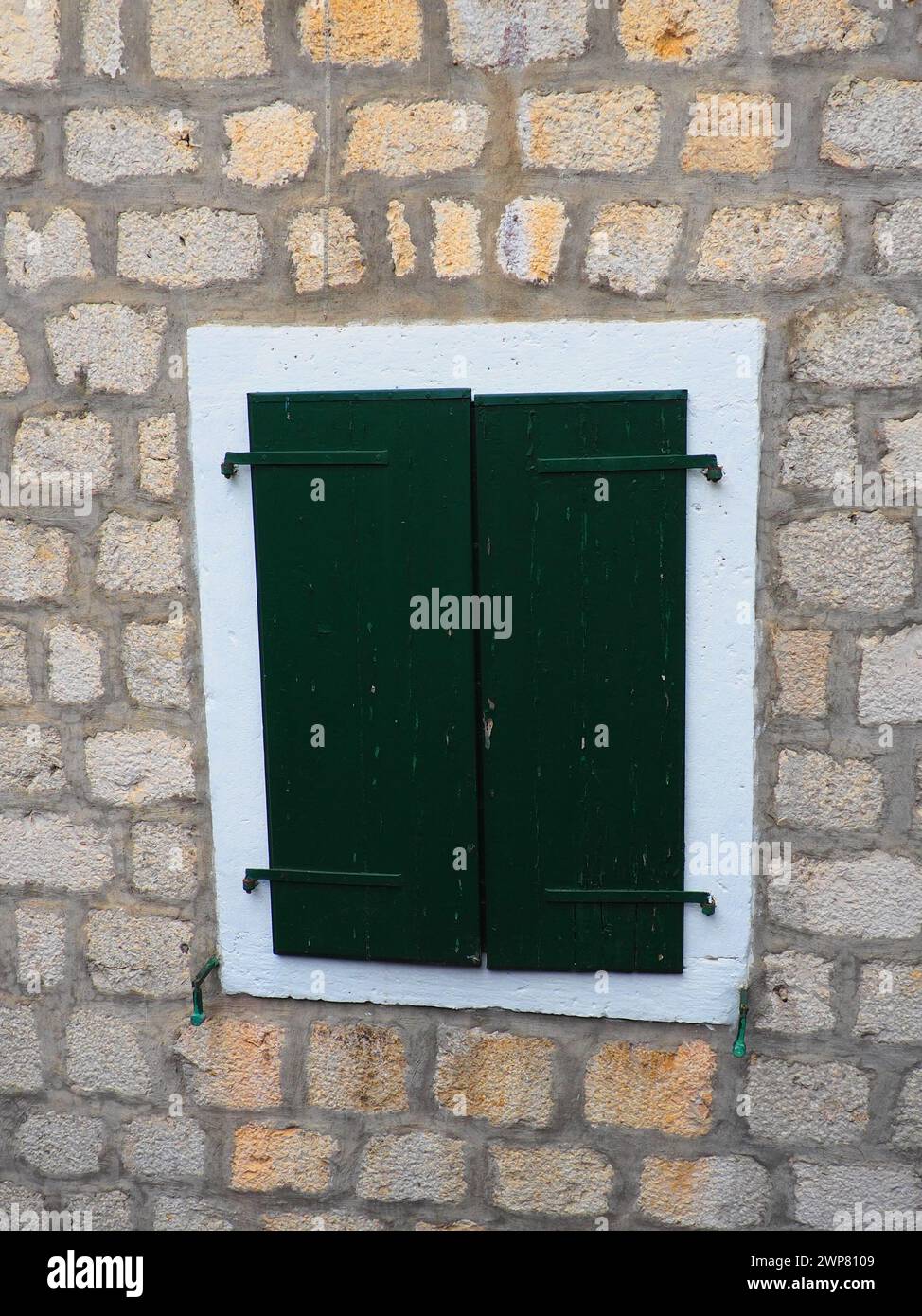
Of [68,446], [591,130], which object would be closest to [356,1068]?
[68,446]

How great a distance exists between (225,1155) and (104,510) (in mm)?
1712

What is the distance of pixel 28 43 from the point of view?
107 inches

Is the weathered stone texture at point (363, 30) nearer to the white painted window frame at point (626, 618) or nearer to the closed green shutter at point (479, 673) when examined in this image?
the white painted window frame at point (626, 618)

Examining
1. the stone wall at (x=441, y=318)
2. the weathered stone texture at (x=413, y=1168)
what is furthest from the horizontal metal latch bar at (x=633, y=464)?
the weathered stone texture at (x=413, y=1168)

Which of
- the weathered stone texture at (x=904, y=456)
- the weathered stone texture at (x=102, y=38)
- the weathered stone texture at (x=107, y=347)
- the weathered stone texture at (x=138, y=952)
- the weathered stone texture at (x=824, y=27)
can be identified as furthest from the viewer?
the weathered stone texture at (x=138, y=952)

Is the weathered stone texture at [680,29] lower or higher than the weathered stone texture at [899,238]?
higher

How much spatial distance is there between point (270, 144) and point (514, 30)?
611 mm

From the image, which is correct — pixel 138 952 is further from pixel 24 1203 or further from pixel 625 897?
pixel 625 897

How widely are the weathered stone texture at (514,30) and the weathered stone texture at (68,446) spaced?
122 centimetres

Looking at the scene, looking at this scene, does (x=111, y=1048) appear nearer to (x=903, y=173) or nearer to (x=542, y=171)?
(x=542, y=171)

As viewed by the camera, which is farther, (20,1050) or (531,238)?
(20,1050)

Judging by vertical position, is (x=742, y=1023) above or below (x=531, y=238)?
below

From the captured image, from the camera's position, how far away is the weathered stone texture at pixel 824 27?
2475 millimetres

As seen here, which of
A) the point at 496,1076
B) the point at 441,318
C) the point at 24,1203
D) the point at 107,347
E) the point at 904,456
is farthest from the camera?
the point at 24,1203
